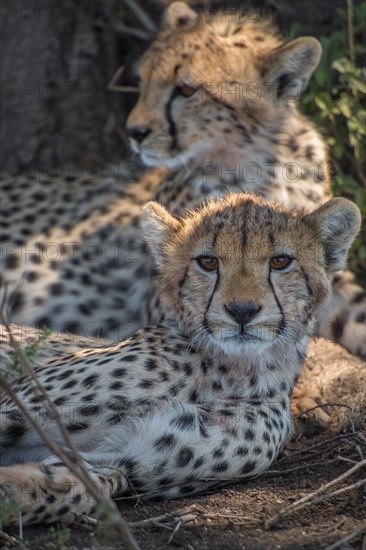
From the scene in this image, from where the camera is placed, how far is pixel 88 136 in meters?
6.53

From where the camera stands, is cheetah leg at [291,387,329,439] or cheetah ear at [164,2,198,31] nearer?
cheetah leg at [291,387,329,439]

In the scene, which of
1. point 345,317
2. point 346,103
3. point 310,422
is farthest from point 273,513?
point 346,103

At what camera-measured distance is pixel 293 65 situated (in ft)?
17.0

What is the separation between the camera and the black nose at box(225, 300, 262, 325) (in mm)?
3572

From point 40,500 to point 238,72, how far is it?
2668 mm

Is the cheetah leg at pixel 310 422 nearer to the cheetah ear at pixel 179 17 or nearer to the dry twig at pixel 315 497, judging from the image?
the dry twig at pixel 315 497

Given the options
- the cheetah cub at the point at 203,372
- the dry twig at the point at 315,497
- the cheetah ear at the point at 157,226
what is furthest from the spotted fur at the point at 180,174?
the dry twig at the point at 315,497

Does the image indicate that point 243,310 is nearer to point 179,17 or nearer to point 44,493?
point 44,493

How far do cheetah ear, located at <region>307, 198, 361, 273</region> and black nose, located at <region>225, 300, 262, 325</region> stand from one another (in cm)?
59

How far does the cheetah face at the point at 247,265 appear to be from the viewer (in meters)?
3.66

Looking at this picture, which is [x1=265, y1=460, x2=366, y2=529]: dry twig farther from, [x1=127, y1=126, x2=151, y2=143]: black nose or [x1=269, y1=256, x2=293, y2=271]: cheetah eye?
[x1=127, y1=126, x2=151, y2=143]: black nose

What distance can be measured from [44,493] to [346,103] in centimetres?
309

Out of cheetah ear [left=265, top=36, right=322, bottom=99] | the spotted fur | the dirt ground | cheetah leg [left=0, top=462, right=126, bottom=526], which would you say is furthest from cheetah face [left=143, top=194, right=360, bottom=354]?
cheetah ear [left=265, top=36, right=322, bottom=99]

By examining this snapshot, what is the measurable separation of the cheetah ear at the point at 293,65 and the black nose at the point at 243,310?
191cm
